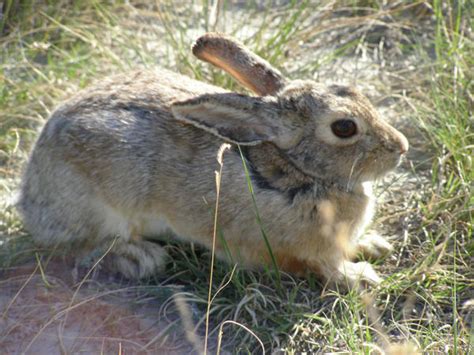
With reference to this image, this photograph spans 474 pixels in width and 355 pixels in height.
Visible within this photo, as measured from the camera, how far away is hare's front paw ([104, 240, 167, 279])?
13.0ft

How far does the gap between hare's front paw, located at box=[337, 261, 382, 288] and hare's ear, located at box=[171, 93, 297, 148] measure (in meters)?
0.64

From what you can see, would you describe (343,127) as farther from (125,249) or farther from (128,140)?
(125,249)

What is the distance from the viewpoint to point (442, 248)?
3.96 metres

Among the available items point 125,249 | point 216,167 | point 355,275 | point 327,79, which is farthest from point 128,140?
point 327,79

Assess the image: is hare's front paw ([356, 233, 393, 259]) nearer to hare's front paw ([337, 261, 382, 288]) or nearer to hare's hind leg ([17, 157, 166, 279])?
hare's front paw ([337, 261, 382, 288])

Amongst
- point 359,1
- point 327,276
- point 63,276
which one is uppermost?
point 359,1

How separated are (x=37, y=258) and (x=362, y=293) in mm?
1466

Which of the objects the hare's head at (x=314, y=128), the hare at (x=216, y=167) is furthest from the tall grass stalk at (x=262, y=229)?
the hare's head at (x=314, y=128)

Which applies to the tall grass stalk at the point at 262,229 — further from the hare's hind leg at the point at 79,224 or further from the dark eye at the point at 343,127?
the hare's hind leg at the point at 79,224

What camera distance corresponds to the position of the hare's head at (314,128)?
374 cm

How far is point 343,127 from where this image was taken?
12.3 feet

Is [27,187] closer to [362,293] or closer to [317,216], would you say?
[317,216]

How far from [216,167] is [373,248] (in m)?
0.88

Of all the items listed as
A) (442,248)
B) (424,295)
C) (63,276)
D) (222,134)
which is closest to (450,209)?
(442,248)
